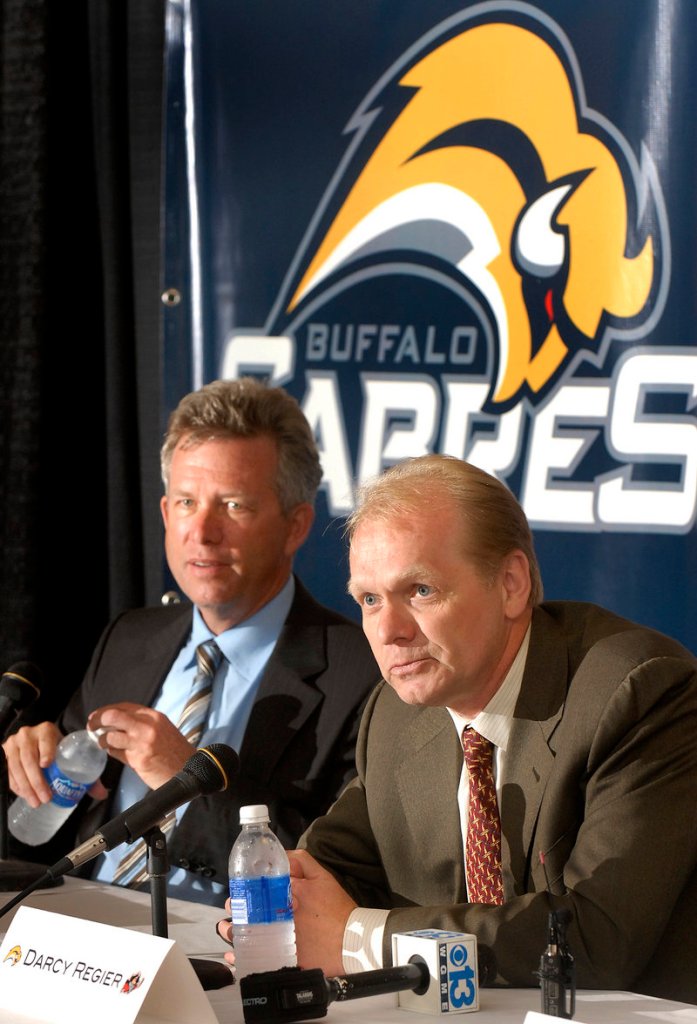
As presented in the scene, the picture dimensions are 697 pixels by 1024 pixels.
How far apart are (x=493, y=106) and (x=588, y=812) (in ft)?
6.59

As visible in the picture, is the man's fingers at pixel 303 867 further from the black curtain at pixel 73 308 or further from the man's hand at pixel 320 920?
the black curtain at pixel 73 308

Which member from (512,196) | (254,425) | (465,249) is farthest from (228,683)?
(512,196)

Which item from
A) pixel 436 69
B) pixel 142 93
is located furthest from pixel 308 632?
pixel 142 93

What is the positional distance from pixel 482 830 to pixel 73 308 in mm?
2796

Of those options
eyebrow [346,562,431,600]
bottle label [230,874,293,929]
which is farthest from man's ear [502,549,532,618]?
bottle label [230,874,293,929]

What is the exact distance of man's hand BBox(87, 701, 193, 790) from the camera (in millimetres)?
3000

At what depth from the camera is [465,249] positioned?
3670 millimetres

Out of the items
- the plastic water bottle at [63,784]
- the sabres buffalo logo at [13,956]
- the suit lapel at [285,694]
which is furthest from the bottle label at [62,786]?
the sabres buffalo logo at [13,956]

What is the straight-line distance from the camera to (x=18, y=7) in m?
4.53

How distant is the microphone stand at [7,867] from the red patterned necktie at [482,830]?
2.65 feet

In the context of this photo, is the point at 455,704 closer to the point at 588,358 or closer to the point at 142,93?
the point at 588,358

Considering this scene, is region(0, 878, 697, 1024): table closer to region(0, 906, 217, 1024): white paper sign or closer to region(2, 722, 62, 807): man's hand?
region(0, 906, 217, 1024): white paper sign

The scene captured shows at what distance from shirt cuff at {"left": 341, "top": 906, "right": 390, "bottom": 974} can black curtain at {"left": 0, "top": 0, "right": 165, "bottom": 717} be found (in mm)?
2459

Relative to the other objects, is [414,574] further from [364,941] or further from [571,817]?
[364,941]
